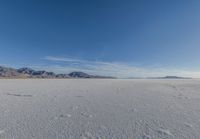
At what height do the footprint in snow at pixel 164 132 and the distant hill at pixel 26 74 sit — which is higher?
the distant hill at pixel 26 74

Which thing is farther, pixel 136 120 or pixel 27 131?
pixel 136 120

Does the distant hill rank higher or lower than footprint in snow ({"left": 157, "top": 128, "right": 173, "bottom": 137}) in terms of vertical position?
higher

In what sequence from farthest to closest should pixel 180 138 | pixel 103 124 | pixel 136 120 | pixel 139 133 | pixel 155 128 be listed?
1. pixel 136 120
2. pixel 103 124
3. pixel 155 128
4. pixel 139 133
5. pixel 180 138

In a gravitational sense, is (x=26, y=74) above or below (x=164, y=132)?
above

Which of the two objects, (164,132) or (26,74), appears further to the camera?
(26,74)

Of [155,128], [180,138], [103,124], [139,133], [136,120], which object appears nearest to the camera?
[180,138]

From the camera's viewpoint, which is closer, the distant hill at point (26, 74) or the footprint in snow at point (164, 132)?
the footprint in snow at point (164, 132)

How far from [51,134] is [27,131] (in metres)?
0.52

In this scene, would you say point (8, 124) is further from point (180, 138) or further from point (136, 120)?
point (180, 138)

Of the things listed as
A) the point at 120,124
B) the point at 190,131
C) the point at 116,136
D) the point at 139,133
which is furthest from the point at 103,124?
the point at 190,131

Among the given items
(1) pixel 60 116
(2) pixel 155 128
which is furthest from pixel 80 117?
(2) pixel 155 128

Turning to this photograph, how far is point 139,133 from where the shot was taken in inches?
107

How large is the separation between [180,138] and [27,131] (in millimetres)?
2983

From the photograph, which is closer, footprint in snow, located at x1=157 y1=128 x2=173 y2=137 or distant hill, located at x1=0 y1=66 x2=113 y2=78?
footprint in snow, located at x1=157 y1=128 x2=173 y2=137
